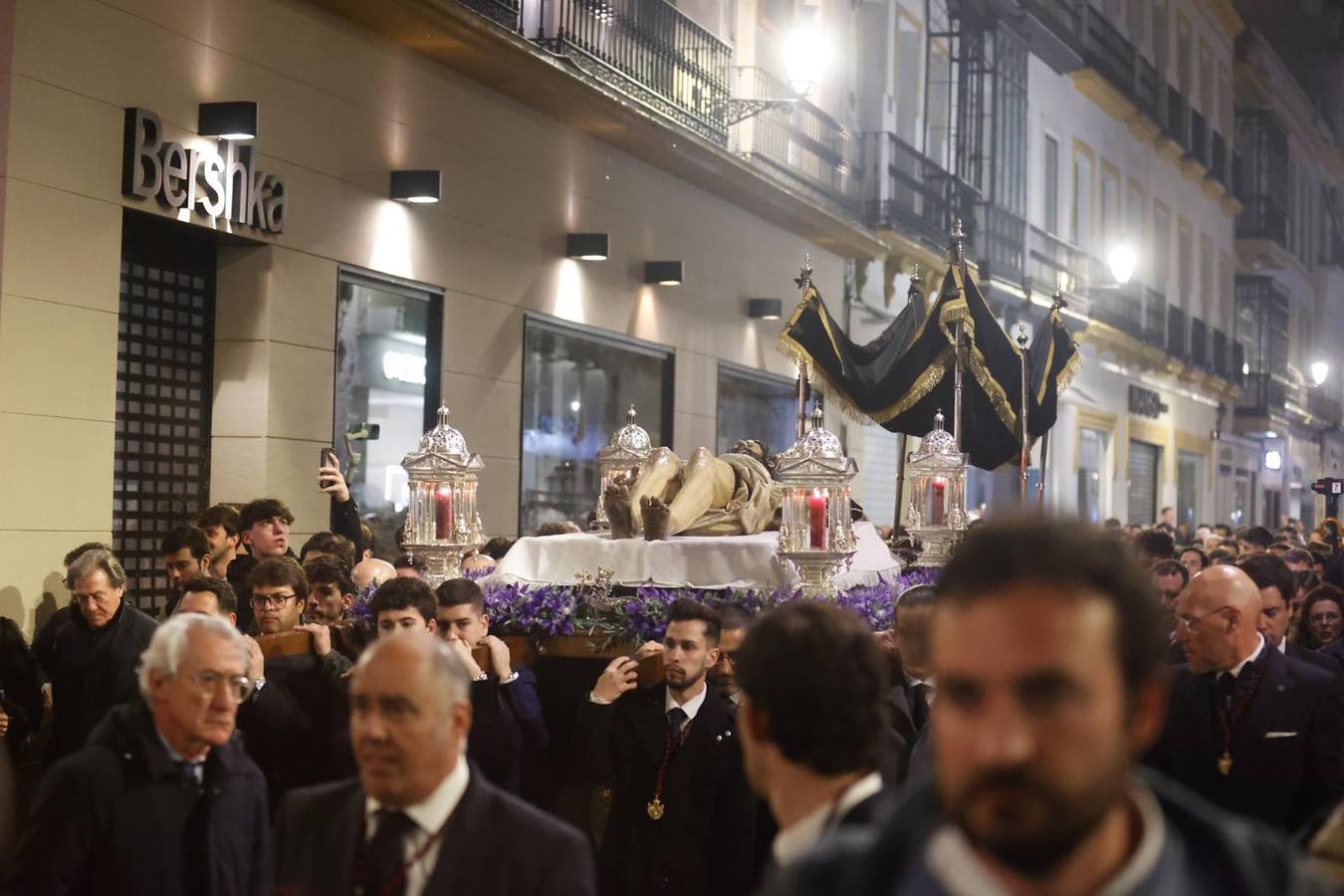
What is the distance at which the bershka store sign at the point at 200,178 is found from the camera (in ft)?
34.1

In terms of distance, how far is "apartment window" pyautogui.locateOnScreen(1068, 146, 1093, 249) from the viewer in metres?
33.2

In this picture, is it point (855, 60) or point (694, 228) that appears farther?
point (855, 60)

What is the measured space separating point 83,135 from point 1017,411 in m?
7.03

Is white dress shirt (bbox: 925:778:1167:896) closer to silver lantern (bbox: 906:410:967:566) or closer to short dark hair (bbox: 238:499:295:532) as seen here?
short dark hair (bbox: 238:499:295:532)

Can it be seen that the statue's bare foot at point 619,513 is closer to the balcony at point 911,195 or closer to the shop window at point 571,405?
the shop window at point 571,405

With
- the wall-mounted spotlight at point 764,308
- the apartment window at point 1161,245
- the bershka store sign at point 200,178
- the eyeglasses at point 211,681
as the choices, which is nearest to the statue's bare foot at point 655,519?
the bershka store sign at point 200,178

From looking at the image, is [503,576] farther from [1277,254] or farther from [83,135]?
[1277,254]

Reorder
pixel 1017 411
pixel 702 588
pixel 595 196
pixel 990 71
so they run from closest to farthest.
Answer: pixel 702 588
pixel 1017 411
pixel 595 196
pixel 990 71

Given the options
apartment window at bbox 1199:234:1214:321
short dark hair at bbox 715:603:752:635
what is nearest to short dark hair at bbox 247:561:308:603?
short dark hair at bbox 715:603:752:635

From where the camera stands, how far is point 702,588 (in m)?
8.94

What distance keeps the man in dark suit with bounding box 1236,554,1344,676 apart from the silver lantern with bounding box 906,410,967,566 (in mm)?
3237

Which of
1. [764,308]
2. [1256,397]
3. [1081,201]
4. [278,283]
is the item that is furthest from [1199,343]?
[278,283]

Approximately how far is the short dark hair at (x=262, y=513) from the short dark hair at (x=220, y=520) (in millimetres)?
82

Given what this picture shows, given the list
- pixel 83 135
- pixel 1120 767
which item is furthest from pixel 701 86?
pixel 1120 767
